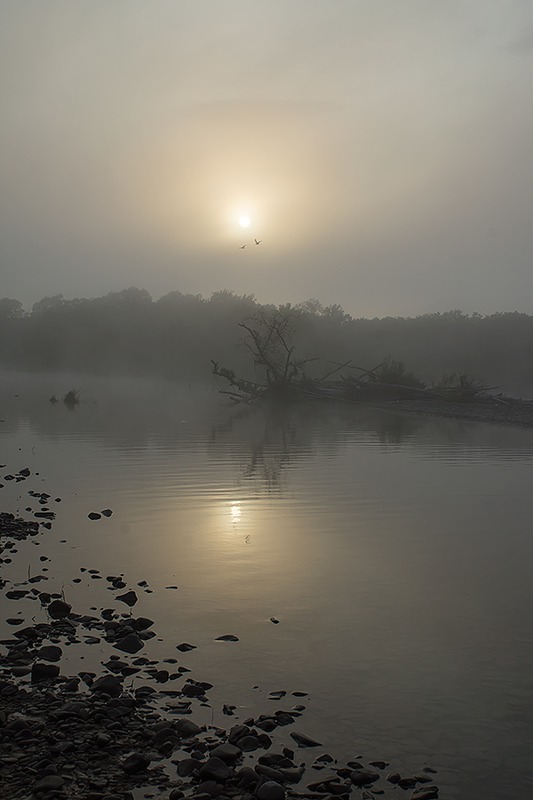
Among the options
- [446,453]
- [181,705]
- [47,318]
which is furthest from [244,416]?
[47,318]

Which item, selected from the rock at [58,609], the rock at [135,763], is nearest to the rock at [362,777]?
the rock at [135,763]

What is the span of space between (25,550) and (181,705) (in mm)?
5340

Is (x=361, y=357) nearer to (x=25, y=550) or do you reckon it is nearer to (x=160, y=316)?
(x=160, y=316)

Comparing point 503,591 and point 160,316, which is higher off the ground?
point 160,316

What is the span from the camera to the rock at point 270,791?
482 centimetres

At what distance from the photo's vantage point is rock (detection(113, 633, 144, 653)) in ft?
23.9

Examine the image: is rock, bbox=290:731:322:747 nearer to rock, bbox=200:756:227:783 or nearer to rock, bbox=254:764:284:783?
rock, bbox=254:764:284:783

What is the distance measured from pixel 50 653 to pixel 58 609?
1145 mm

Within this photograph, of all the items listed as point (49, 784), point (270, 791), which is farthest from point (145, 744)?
point (270, 791)

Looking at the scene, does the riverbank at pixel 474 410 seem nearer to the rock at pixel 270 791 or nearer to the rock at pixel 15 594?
the rock at pixel 15 594

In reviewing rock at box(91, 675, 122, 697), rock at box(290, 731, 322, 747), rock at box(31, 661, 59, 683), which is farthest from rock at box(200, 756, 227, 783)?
rock at box(31, 661, 59, 683)

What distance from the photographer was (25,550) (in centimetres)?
1083

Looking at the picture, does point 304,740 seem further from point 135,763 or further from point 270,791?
point 135,763

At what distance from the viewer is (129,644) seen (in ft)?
24.0
